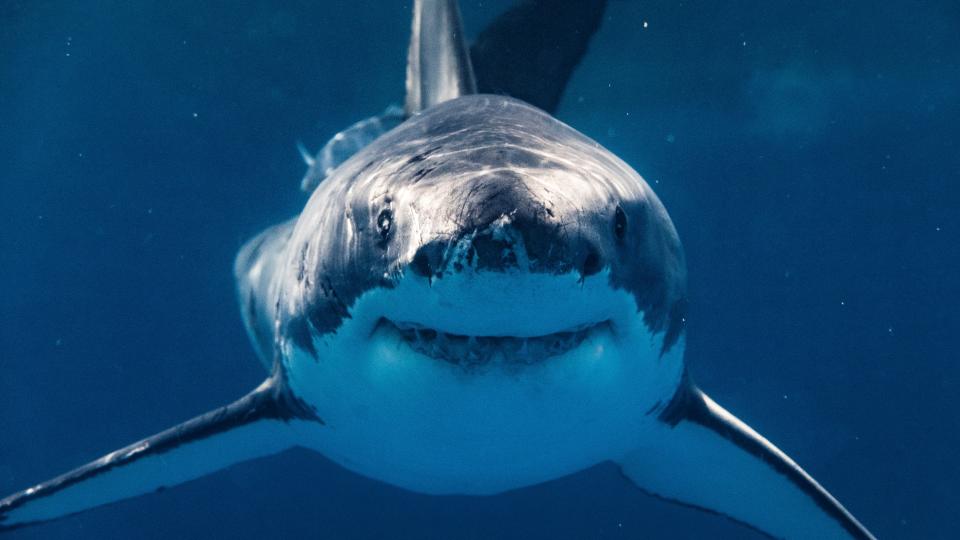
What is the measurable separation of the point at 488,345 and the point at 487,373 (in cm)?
14

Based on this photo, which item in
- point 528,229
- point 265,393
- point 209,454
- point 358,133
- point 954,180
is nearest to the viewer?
point 528,229

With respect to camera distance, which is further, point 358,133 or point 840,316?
point 840,316

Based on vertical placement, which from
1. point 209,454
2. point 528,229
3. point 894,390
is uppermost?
point 528,229

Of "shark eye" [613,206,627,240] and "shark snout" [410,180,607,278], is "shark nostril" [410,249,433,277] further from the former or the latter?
"shark eye" [613,206,627,240]

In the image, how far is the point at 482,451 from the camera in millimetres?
3021

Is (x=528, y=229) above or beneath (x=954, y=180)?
above

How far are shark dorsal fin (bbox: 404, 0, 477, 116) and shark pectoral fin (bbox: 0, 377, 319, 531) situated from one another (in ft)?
9.35

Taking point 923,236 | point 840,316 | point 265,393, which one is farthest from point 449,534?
point 923,236

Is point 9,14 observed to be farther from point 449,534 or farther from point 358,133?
point 449,534

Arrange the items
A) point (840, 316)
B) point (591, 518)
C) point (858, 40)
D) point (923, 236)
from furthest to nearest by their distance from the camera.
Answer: point (840, 316)
point (923, 236)
point (591, 518)
point (858, 40)

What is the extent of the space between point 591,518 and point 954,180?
1609 centimetres

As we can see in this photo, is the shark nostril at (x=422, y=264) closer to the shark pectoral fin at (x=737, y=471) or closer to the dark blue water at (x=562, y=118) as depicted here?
the shark pectoral fin at (x=737, y=471)

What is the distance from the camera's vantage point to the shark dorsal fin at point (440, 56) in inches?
230

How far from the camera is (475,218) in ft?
5.84
